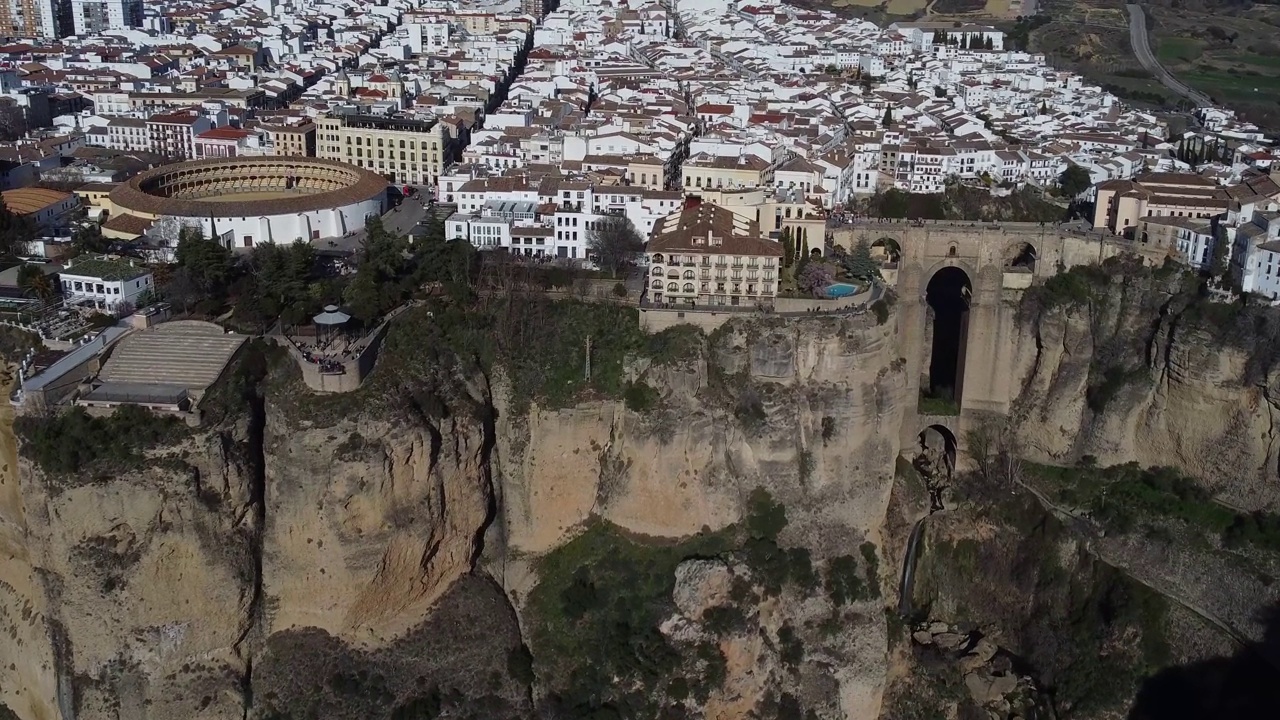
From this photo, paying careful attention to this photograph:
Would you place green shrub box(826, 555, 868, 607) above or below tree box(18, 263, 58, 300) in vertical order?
below

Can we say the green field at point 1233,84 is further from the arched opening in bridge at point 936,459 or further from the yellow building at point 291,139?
the yellow building at point 291,139

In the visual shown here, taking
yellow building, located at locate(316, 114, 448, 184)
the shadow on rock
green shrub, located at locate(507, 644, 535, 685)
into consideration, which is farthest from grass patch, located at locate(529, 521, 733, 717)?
yellow building, located at locate(316, 114, 448, 184)

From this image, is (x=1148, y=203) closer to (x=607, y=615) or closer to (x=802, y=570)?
(x=802, y=570)

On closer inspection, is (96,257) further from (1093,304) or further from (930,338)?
(1093,304)

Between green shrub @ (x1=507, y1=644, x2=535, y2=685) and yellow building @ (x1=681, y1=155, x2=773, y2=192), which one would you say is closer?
green shrub @ (x1=507, y1=644, x2=535, y2=685)

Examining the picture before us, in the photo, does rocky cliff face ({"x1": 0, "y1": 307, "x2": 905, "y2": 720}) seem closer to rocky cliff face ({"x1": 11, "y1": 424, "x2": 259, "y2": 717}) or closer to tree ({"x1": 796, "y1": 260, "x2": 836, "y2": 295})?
rocky cliff face ({"x1": 11, "y1": 424, "x2": 259, "y2": 717})

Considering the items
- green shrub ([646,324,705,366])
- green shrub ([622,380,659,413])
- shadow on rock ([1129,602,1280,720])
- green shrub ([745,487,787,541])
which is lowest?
shadow on rock ([1129,602,1280,720])

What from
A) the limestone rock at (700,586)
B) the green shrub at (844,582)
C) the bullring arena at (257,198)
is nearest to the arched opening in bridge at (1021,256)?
the green shrub at (844,582)
